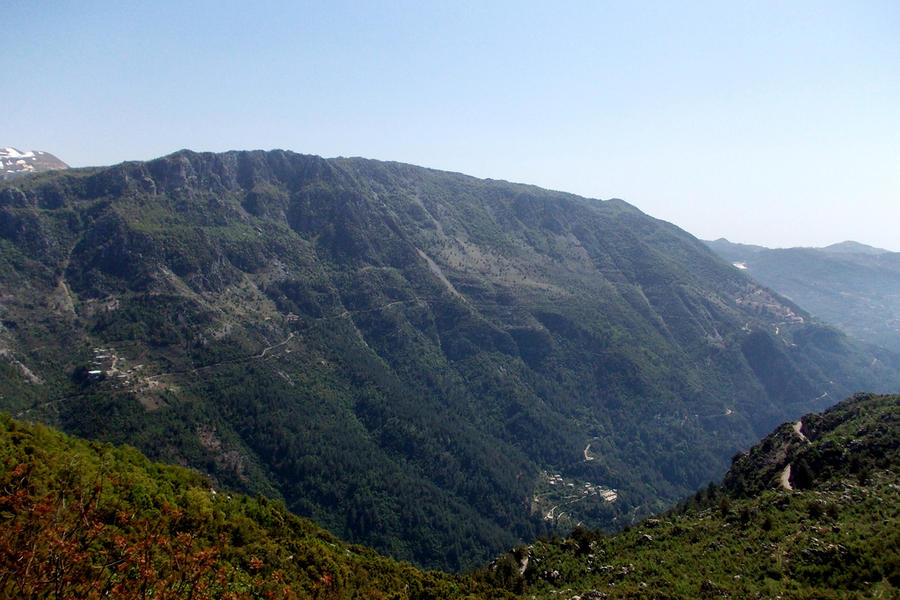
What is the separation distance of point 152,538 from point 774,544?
135ft

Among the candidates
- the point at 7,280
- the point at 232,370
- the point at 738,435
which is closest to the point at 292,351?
the point at 232,370

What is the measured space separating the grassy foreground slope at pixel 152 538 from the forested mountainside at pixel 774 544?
29.6 ft

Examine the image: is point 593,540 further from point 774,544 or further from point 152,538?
point 152,538

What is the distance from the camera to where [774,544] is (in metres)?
35.2

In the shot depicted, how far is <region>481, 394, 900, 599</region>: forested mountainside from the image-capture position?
30.1 metres

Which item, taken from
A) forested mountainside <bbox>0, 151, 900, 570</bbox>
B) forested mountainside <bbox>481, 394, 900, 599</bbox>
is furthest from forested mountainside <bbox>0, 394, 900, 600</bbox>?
forested mountainside <bbox>0, 151, 900, 570</bbox>

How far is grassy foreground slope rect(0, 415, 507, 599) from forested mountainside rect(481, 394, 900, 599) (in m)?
9.03

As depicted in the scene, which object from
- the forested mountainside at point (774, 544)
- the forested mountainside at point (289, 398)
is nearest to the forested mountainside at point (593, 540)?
the forested mountainside at point (774, 544)

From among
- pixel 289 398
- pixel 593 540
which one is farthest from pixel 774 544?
pixel 289 398

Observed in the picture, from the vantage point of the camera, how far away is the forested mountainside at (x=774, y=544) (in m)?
30.1

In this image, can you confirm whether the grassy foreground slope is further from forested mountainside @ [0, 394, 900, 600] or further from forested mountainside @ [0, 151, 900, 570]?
forested mountainside @ [0, 151, 900, 570]

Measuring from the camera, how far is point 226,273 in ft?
591

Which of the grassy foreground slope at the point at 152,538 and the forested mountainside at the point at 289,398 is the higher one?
the grassy foreground slope at the point at 152,538

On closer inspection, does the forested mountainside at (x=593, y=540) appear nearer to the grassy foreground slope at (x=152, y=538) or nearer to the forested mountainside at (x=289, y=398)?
the grassy foreground slope at (x=152, y=538)
